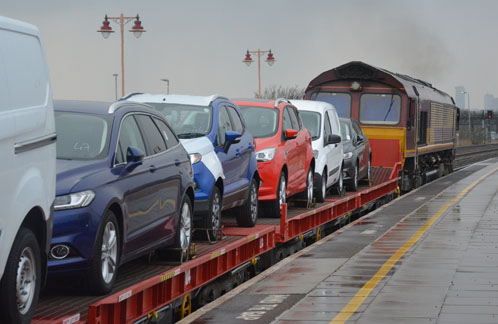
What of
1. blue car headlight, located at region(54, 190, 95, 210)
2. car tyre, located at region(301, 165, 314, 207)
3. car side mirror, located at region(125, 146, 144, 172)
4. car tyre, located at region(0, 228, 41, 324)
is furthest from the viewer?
car tyre, located at region(301, 165, 314, 207)

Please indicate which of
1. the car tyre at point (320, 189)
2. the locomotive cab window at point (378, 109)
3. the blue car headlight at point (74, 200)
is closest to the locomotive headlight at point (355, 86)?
the locomotive cab window at point (378, 109)

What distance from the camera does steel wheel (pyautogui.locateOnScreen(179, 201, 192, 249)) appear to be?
1049 cm

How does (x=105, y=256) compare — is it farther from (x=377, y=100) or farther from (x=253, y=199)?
(x=377, y=100)

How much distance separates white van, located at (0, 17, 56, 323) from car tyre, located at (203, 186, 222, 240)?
4.76m

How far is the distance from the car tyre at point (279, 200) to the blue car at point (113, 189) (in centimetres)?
491

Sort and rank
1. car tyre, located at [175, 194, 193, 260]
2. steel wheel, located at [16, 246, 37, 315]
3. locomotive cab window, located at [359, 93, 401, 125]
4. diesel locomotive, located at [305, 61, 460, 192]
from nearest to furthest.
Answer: steel wheel, located at [16, 246, 37, 315], car tyre, located at [175, 194, 193, 260], diesel locomotive, located at [305, 61, 460, 192], locomotive cab window, located at [359, 93, 401, 125]

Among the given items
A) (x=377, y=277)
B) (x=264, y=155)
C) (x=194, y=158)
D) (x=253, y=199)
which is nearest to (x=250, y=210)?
(x=253, y=199)

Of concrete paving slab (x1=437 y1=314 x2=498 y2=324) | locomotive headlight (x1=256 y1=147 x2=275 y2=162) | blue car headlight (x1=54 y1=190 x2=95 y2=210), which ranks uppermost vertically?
blue car headlight (x1=54 y1=190 x2=95 y2=210)

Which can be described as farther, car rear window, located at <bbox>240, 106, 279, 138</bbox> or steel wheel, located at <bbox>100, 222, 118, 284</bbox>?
car rear window, located at <bbox>240, 106, 279, 138</bbox>

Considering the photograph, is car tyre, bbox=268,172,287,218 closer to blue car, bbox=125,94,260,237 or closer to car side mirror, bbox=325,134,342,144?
blue car, bbox=125,94,260,237

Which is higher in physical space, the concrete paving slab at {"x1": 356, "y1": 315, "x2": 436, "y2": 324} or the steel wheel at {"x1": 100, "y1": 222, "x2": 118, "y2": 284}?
the steel wheel at {"x1": 100, "y1": 222, "x2": 118, "y2": 284}

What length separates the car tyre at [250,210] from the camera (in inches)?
552

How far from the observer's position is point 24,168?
6.48 m

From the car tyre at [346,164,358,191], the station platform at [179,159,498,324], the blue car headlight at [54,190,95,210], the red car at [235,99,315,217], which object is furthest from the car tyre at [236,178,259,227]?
the car tyre at [346,164,358,191]
